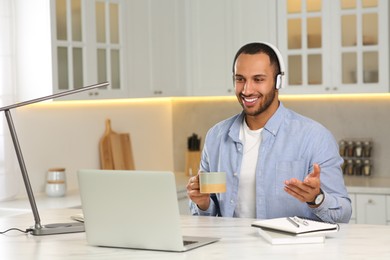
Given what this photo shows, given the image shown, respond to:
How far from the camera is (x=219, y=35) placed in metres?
5.88

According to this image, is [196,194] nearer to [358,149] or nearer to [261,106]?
[261,106]

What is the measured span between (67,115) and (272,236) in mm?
3114

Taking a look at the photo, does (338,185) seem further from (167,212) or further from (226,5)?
(226,5)

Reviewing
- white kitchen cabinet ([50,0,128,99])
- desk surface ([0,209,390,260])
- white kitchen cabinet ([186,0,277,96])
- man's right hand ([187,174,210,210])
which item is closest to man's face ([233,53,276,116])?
man's right hand ([187,174,210,210])

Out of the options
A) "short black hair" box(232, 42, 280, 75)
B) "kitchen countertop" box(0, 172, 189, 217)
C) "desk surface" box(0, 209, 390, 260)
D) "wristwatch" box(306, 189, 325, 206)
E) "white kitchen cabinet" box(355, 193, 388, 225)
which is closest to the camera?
"desk surface" box(0, 209, 390, 260)

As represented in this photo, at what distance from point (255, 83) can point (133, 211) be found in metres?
0.96

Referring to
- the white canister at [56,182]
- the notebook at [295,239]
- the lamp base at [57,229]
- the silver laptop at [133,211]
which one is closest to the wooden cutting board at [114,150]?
the white canister at [56,182]

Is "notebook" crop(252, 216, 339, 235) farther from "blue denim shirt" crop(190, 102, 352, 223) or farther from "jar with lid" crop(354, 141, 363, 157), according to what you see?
"jar with lid" crop(354, 141, 363, 157)

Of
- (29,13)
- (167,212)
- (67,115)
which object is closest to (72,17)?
(29,13)

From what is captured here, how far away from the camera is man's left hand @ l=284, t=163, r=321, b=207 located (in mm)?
2760

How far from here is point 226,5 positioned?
586 cm

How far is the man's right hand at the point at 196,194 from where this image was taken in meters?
2.99

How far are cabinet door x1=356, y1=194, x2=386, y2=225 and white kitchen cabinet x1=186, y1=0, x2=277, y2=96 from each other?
1.27 m

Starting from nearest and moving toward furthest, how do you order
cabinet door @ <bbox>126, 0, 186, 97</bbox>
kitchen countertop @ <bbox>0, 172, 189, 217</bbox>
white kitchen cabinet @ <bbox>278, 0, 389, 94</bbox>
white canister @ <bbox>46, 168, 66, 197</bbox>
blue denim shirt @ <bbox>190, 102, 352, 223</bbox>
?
blue denim shirt @ <bbox>190, 102, 352, 223</bbox>
kitchen countertop @ <bbox>0, 172, 189, 217</bbox>
white canister @ <bbox>46, 168, 66, 197</bbox>
white kitchen cabinet @ <bbox>278, 0, 389, 94</bbox>
cabinet door @ <bbox>126, 0, 186, 97</bbox>
